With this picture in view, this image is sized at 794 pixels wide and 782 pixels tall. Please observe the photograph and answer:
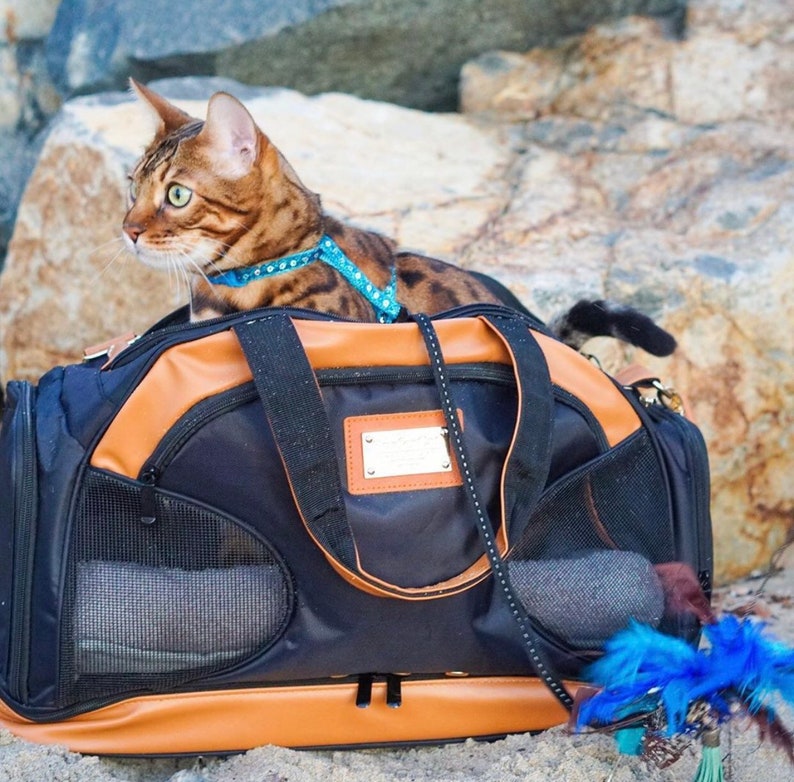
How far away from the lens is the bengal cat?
1.83 metres

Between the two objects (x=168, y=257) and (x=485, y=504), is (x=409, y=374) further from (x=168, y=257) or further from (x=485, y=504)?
(x=168, y=257)

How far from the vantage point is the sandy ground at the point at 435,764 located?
1.47 m

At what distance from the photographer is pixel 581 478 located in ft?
5.23

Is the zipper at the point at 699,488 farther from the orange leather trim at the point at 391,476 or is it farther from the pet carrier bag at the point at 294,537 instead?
the orange leather trim at the point at 391,476

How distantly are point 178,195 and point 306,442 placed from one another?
0.66m

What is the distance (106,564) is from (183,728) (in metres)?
0.26

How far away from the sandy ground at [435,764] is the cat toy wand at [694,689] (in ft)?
0.23

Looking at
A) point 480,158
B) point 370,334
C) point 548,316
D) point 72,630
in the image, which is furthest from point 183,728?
point 480,158

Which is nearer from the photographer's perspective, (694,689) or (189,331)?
(694,689)

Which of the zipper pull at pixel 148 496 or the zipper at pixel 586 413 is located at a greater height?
the zipper at pixel 586 413

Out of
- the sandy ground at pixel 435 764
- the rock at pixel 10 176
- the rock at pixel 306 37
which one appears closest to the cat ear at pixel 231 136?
the sandy ground at pixel 435 764

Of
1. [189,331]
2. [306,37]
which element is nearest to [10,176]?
[306,37]

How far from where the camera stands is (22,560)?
148 centimetres

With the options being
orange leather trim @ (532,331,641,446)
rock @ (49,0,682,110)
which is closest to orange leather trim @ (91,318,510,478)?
orange leather trim @ (532,331,641,446)
